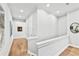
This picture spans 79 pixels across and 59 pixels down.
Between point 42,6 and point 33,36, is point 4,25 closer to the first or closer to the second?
point 33,36

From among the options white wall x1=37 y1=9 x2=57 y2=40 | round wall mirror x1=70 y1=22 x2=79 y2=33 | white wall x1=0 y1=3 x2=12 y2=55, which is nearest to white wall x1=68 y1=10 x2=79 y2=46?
round wall mirror x1=70 y1=22 x2=79 y2=33

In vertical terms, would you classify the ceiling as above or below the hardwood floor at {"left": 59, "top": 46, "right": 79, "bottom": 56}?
above

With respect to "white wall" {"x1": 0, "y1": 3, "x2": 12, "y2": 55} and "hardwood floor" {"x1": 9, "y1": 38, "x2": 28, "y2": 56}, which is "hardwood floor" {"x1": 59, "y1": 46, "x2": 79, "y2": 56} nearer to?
"hardwood floor" {"x1": 9, "y1": 38, "x2": 28, "y2": 56}

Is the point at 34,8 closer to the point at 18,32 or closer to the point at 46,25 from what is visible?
the point at 46,25

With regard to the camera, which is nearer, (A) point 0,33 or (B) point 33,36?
(A) point 0,33

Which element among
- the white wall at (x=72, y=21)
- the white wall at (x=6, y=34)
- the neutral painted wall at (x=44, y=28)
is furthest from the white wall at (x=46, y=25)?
the white wall at (x=6, y=34)

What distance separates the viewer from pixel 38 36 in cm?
132

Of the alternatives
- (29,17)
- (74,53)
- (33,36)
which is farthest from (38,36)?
(74,53)

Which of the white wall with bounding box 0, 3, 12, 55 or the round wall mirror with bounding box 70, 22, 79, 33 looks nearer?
the white wall with bounding box 0, 3, 12, 55

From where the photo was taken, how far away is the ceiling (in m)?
1.29

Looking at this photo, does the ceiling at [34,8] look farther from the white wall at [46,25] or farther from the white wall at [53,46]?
the white wall at [53,46]

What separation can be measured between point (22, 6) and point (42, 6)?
326 mm

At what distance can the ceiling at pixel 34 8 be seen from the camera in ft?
4.24

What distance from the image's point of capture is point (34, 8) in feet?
4.28
